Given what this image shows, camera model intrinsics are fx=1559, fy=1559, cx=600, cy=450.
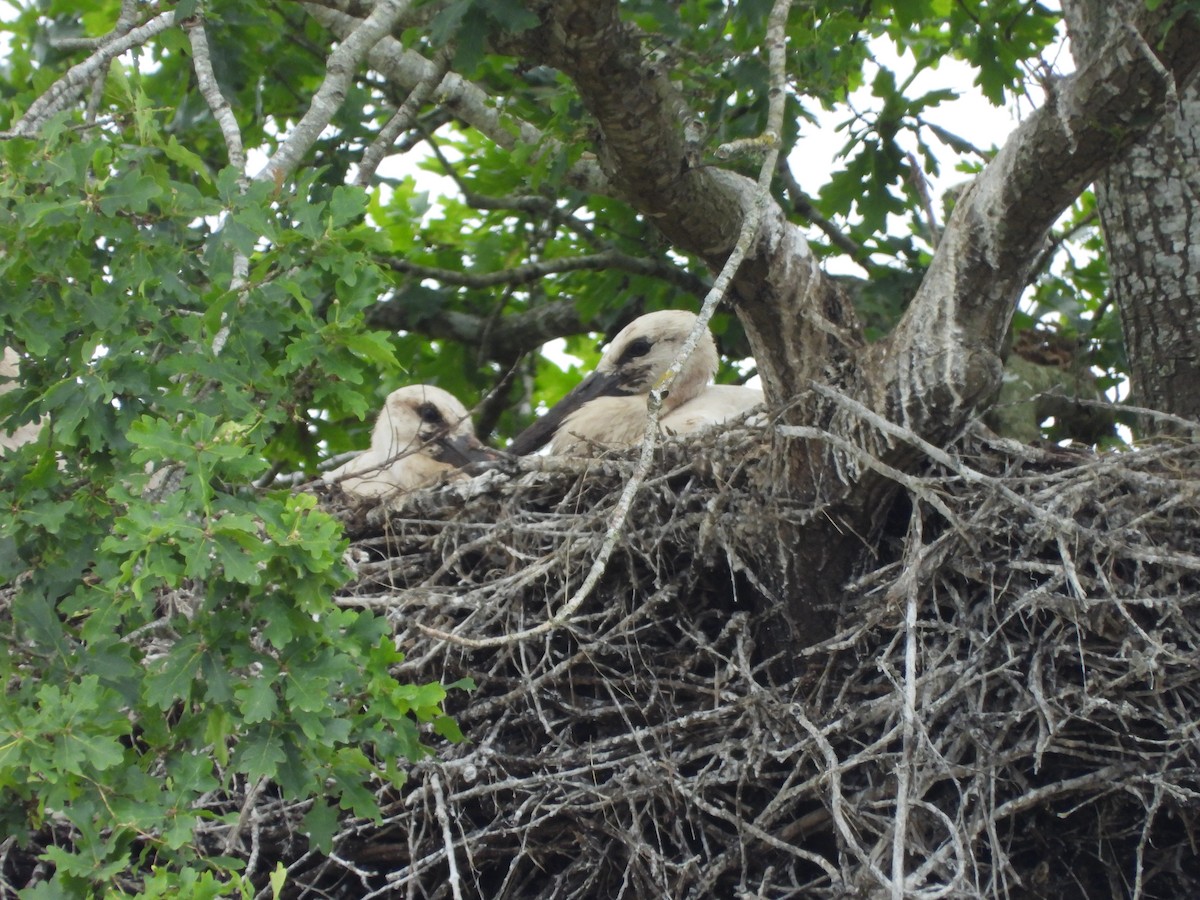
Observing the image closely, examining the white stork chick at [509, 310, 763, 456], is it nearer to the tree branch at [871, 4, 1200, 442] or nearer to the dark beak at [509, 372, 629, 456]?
the dark beak at [509, 372, 629, 456]

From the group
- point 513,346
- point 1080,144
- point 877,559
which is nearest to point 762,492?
point 877,559

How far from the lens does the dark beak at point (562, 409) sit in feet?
19.7

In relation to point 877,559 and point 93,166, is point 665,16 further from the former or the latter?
point 93,166

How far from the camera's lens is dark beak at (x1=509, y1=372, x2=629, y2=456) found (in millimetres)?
6016

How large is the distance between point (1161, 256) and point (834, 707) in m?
2.07

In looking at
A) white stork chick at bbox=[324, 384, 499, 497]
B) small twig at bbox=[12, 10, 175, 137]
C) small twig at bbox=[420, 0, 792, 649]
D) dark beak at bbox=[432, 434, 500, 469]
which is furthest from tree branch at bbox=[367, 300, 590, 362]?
small twig at bbox=[420, 0, 792, 649]

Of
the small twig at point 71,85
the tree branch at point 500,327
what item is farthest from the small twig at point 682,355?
the tree branch at point 500,327

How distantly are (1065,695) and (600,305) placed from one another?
345 cm

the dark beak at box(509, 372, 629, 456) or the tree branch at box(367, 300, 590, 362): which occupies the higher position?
the tree branch at box(367, 300, 590, 362)

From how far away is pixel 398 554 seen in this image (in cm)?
477

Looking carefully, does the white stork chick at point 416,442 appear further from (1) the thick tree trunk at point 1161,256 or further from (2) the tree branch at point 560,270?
(1) the thick tree trunk at point 1161,256

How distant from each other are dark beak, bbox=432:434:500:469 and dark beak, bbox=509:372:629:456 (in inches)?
5.6

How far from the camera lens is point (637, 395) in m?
6.31

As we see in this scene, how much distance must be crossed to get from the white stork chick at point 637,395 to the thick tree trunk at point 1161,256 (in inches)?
51.8
